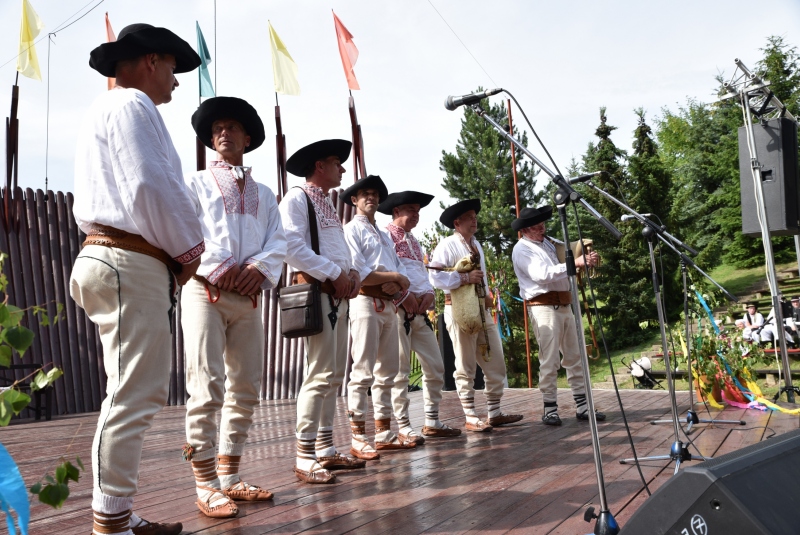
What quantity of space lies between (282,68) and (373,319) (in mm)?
6235

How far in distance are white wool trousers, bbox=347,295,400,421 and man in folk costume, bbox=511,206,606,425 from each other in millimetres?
1556

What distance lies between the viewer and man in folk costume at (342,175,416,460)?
4281 mm

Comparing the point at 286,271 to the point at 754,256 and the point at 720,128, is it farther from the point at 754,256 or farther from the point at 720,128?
the point at 720,128

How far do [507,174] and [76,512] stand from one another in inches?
1048

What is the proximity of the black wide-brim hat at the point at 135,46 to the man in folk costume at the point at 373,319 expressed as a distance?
2.14m

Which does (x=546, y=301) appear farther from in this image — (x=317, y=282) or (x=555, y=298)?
(x=317, y=282)

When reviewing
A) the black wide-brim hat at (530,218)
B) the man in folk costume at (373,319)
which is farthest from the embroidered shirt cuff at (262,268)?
the black wide-brim hat at (530,218)

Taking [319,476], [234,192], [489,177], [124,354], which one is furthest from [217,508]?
[489,177]

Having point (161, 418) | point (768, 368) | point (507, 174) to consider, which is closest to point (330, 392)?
point (161, 418)

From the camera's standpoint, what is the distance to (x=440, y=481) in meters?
3.48

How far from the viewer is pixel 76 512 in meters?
3.08

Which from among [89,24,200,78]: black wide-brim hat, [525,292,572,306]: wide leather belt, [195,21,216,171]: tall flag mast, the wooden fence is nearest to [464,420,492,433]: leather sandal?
[525,292,572,306]: wide leather belt

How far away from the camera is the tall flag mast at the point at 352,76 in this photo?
9.13 meters

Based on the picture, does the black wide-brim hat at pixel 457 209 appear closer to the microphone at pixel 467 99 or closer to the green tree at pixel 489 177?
the microphone at pixel 467 99
